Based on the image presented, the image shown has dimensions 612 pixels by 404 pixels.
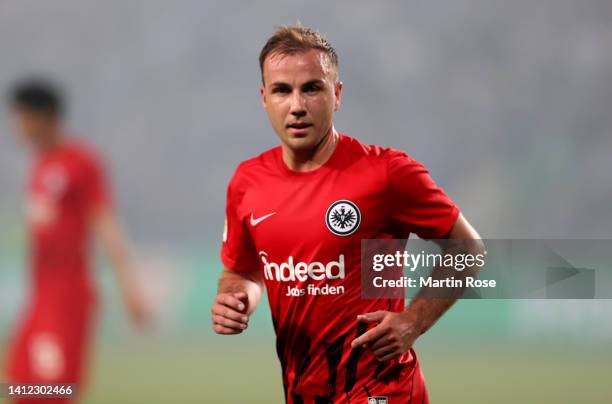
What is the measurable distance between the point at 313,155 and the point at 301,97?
24 centimetres

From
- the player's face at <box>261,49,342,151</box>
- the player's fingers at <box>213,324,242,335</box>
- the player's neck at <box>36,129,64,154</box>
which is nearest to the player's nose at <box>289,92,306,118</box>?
the player's face at <box>261,49,342,151</box>

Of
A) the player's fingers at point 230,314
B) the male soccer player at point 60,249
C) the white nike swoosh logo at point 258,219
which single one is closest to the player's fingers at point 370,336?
the player's fingers at point 230,314

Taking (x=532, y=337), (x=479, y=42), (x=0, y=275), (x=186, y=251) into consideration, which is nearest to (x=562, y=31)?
(x=479, y=42)

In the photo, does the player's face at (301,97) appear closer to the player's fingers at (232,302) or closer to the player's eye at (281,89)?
the player's eye at (281,89)

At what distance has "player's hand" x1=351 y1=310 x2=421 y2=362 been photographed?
2.50 m

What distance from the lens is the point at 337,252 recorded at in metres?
2.76

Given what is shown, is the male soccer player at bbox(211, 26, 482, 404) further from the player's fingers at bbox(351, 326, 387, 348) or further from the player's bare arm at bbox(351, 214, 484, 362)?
the player's fingers at bbox(351, 326, 387, 348)

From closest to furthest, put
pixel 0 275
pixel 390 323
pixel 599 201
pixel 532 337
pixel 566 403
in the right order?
pixel 390 323, pixel 566 403, pixel 532 337, pixel 0 275, pixel 599 201

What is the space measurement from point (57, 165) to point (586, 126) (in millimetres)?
8440

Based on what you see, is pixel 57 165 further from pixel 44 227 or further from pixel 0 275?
pixel 0 275

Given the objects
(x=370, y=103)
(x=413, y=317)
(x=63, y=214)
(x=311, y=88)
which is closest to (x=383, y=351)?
(x=413, y=317)

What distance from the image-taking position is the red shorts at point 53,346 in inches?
221

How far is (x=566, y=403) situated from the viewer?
7.01m

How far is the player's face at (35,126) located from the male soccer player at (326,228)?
339 cm
